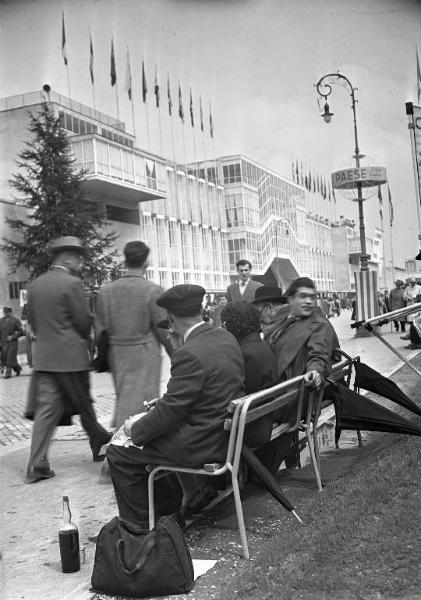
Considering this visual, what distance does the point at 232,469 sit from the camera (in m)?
3.85

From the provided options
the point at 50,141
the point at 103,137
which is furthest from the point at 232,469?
the point at 103,137

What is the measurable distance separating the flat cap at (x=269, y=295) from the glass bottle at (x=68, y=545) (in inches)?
133

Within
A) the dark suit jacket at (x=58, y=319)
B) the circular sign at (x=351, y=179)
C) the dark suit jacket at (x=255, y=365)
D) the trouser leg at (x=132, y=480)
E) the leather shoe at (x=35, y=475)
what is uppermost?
the circular sign at (x=351, y=179)

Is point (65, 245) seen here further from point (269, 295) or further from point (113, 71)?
point (269, 295)

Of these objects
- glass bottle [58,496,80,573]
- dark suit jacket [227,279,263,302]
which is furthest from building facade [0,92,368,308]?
glass bottle [58,496,80,573]

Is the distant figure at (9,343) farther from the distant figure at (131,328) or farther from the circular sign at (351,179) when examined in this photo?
the distant figure at (131,328)

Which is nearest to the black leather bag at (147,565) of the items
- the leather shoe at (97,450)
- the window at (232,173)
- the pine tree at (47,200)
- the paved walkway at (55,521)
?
the paved walkway at (55,521)

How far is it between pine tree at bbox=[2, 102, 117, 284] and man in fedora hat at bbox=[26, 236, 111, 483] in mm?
29926

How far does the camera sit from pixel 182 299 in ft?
13.9

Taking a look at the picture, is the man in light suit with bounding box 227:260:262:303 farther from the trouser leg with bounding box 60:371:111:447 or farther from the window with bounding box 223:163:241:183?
the window with bounding box 223:163:241:183

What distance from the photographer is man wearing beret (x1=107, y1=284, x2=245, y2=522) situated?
389cm

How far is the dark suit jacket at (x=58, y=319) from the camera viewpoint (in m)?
5.79

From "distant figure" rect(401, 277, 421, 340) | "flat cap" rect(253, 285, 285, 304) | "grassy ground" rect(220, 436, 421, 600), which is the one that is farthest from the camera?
"distant figure" rect(401, 277, 421, 340)

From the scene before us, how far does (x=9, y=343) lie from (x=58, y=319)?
45.4 feet
